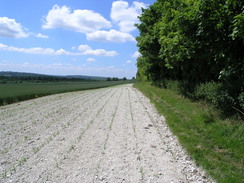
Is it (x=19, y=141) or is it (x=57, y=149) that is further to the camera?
(x=19, y=141)

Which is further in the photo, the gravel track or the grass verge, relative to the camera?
the gravel track

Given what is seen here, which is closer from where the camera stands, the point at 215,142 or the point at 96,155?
the point at 96,155

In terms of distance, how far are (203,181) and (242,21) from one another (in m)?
4.40

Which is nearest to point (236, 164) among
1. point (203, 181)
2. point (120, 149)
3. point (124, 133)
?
point (203, 181)

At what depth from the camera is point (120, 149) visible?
16.3ft

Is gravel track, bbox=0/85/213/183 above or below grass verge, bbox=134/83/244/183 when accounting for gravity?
below

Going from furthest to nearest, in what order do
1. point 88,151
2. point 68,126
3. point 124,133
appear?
point 68,126
point 124,133
point 88,151

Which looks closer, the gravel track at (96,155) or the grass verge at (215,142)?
the grass verge at (215,142)

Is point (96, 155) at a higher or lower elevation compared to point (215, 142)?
lower

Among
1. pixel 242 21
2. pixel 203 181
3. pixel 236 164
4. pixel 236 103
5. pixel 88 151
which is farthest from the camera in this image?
pixel 236 103

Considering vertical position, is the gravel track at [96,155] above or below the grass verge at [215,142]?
below

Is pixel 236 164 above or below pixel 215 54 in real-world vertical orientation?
below

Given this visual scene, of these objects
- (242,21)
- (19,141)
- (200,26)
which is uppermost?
(200,26)

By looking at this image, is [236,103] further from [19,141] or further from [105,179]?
[19,141]
